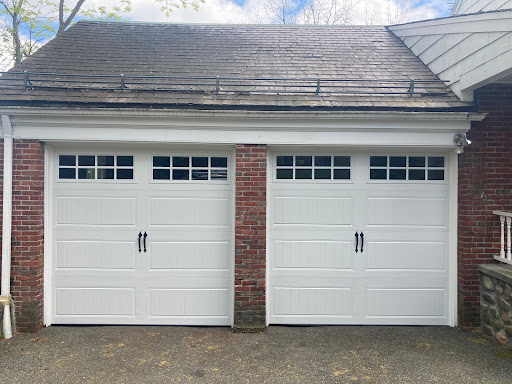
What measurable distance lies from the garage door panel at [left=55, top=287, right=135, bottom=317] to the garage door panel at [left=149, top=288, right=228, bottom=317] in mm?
304

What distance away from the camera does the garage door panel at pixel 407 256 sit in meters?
4.75

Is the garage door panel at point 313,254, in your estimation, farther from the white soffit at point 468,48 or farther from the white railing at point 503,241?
the white soffit at point 468,48

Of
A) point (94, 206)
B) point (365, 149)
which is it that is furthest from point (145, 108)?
point (365, 149)

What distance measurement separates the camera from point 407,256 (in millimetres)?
4758

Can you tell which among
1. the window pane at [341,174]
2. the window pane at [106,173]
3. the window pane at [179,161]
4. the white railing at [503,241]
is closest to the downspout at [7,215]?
the window pane at [106,173]

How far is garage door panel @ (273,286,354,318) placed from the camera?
15.5 ft

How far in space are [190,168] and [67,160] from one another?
1.63 meters

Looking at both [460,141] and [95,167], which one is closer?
[460,141]

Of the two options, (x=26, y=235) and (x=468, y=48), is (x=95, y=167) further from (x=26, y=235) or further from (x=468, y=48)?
(x=468, y=48)

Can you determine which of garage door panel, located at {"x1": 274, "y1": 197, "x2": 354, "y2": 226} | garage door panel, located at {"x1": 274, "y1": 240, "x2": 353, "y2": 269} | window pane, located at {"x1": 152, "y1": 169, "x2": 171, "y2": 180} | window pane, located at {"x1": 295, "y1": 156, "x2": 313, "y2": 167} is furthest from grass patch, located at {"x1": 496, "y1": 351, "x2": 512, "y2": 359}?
window pane, located at {"x1": 152, "y1": 169, "x2": 171, "y2": 180}

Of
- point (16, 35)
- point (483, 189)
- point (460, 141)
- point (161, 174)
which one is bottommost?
point (483, 189)

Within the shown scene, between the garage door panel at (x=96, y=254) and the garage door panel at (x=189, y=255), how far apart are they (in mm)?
328

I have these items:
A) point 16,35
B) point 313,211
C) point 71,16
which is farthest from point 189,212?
point 16,35

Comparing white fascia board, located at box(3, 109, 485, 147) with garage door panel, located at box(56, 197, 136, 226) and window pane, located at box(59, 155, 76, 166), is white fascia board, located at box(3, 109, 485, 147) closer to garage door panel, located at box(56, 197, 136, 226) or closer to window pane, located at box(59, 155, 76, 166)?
window pane, located at box(59, 155, 76, 166)
